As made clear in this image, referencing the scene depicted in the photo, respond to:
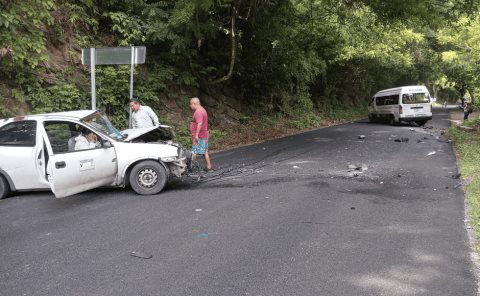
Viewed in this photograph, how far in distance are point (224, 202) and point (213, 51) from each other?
12059 mm

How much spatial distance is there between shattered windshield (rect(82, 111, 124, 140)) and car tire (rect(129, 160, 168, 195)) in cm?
74

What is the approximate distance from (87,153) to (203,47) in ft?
39.6

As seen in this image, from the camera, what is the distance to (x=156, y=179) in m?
8.07

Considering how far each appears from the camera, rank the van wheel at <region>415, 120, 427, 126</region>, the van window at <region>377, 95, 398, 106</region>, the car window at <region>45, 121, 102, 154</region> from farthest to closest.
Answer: the van window at <region>377, 95, 398, 106</region>
the van wheel at <region>415, 120, 427, 126</region>
the car window at <region>45, 121, 102, 154</region>

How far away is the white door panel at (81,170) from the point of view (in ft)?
23.0

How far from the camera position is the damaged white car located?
25.4 ft

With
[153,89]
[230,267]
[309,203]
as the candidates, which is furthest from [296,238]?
[153,89]

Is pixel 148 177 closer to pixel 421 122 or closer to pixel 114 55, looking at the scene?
pixel 114 55

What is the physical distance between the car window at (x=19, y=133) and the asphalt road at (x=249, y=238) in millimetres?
1025

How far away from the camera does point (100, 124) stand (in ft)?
27.3

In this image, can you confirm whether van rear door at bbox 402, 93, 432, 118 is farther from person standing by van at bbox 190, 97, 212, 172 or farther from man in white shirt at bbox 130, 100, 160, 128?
man in white shirt at bbox 130, 100, 160, 128

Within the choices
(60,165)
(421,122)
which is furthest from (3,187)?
(421,122)

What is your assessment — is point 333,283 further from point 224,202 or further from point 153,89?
point 153,89

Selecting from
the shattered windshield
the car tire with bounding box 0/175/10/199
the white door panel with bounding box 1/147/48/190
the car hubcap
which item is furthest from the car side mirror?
the car tire with bounding box 0/175/10/199
